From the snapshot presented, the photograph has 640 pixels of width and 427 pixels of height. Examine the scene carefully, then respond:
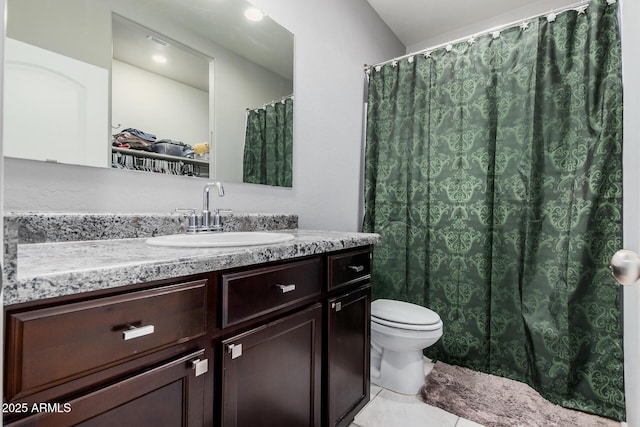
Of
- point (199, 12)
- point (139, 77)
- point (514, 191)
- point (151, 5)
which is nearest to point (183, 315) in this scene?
point (139, 77)

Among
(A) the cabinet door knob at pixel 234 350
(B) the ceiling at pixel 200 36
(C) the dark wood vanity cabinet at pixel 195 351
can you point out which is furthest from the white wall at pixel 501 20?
(A) the cabinet door knob at pixel 234 350

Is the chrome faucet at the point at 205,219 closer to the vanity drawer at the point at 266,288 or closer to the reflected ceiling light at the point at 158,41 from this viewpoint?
the vanity drawer at the point at 266,288

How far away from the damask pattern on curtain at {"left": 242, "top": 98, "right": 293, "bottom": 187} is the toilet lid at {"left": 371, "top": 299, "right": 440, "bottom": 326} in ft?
2.95

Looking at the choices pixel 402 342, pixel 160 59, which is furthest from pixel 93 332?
pixel 402 342

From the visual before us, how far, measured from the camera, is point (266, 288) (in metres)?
0.93

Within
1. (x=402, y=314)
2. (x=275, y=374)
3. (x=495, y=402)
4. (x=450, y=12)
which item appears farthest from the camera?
(x=450, y=12)

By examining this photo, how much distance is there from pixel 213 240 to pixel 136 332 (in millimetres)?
534

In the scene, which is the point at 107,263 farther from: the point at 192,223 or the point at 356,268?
the point at 356,268

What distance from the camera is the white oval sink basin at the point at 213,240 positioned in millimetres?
915

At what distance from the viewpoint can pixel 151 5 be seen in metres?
1.23

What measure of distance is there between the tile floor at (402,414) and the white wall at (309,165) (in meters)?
1.03

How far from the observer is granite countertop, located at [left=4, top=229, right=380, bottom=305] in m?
0.52

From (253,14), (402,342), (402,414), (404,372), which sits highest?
(253,14)

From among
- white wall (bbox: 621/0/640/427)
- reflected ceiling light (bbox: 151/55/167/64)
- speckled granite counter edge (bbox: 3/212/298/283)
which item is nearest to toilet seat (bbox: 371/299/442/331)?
white wall (bbox: 621/0/640/427)
